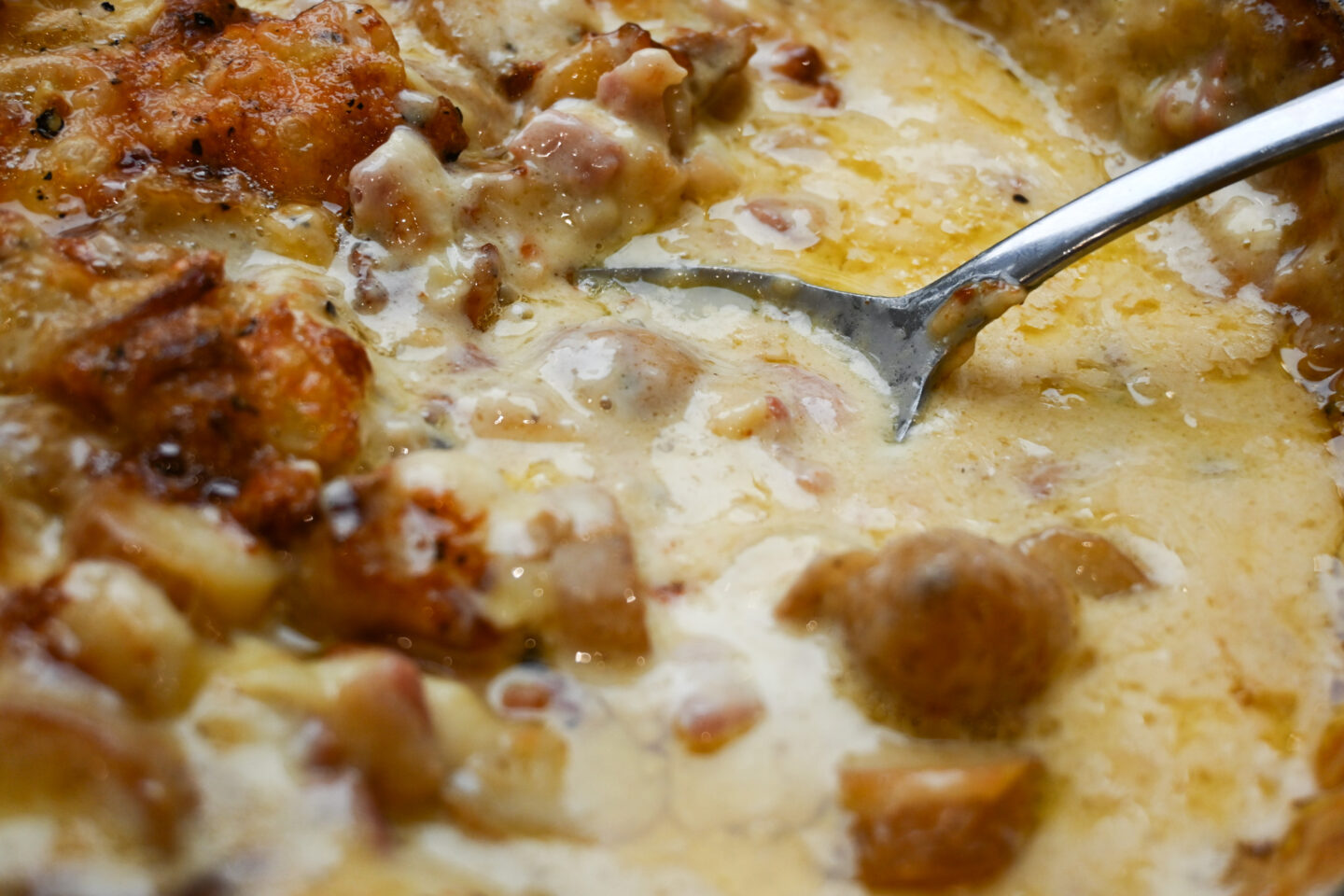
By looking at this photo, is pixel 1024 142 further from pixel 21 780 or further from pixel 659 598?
pixel 21 780

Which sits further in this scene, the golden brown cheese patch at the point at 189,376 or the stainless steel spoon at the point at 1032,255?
the stainless steel spoon at the point at 1032,255

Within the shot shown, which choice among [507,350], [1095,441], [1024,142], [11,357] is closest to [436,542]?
[507,350]

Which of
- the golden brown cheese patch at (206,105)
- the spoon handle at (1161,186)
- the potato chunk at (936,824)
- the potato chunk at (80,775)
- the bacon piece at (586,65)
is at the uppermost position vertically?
the spoon handle at (1161,186)

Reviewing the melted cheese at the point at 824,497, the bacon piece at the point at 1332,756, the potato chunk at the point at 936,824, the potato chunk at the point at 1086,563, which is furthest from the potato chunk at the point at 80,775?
the bacon piece at the point at 1332,756

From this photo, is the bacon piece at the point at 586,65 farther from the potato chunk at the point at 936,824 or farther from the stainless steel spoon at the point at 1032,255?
the potato chunk at the point at 936,824

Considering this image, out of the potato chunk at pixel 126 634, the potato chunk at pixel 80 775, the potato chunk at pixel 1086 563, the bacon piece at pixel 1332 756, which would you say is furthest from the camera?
the potato chunk at pixel 1086 563

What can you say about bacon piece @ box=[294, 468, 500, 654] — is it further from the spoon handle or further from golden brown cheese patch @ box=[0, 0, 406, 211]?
A: the spoon handle
